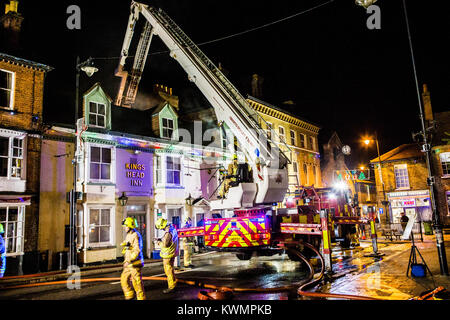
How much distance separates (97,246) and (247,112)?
33.6ft

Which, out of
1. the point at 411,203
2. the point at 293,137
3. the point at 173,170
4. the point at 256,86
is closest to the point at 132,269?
the point at 173,170

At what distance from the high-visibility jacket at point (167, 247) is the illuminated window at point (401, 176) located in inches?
1150

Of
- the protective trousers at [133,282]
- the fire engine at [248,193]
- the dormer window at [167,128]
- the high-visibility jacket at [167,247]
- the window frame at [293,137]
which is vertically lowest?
the protective trousers at [133,282]

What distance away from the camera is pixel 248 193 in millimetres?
9375

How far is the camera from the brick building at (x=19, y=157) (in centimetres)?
1334

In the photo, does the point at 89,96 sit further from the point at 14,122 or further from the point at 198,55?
the point at 198,55

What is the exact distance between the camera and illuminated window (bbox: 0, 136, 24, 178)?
44.7 feet

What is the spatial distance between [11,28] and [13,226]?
9.23 meters

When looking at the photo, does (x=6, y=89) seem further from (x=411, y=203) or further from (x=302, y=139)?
(x=411, y=203)

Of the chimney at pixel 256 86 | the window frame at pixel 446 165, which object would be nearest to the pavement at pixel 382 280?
the chimney at pixel 256 86

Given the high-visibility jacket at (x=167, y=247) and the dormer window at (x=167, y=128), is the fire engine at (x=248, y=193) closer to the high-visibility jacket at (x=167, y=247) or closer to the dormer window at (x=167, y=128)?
the high-visibility jacket at (x=167, y=247)

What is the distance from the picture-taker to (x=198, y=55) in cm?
1255
